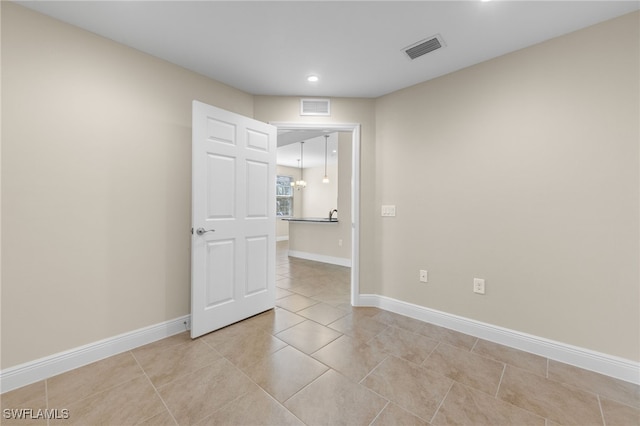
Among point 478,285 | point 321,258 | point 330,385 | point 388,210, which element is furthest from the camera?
point 321,258

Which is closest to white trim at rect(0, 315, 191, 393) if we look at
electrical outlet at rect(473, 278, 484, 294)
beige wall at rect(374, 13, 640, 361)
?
beige wall at rect(374, 13, 640, 361)

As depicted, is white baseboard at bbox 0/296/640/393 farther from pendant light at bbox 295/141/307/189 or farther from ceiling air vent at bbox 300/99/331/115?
pendant light at bbox 295/141/307/189

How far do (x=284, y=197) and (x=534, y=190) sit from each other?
27.4 feet

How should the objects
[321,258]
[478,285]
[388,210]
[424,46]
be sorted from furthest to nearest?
[321,258]
[388,210]
[478,285]
[424,46]

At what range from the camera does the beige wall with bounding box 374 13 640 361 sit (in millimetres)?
1846

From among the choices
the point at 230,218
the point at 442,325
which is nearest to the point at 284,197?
the point at 230,218

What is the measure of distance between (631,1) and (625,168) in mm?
1071

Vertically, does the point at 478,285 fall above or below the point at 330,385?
above

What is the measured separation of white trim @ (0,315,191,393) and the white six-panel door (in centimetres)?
31

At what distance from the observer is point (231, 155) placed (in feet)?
8.57

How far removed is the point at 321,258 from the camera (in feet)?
19.5

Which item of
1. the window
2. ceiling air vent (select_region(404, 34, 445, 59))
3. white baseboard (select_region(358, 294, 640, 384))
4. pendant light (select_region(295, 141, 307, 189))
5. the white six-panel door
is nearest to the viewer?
white baseboard (select_region(358, 294, 640, 384))

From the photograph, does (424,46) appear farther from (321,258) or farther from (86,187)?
(321,258)

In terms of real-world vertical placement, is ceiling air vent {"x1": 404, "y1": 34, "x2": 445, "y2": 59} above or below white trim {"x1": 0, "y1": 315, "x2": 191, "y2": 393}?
above
